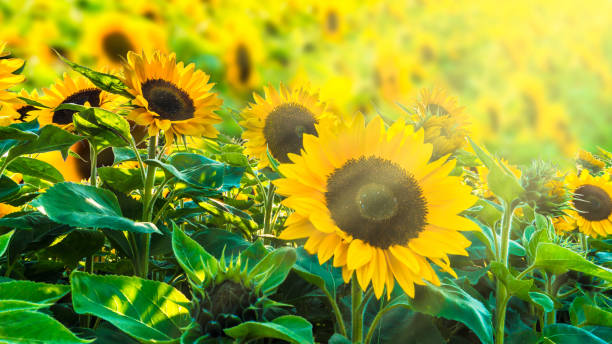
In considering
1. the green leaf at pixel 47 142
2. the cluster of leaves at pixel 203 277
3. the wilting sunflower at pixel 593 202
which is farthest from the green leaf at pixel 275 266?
the wilting sunflower at pixel 593 202

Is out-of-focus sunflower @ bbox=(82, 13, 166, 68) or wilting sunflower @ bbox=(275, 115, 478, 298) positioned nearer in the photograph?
wilting sunflower @ bbox=(275, 115, 478, 298)

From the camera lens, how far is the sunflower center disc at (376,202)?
569 millimetres

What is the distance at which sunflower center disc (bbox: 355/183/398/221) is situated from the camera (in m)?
0.58

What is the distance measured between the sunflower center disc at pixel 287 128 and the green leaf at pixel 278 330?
434mm

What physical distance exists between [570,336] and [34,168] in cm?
78

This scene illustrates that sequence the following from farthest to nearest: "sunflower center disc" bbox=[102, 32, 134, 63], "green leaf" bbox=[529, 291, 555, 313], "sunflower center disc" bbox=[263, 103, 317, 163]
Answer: "sunflower center disc" bbox=[102, 32, 134, 63]
"sunflower center disc" bbox=[263, 103, 317, 163]
"green leaf" bbox=[529, 291, 555, 313]

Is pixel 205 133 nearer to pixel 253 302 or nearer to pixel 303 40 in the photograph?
pixel 253 302

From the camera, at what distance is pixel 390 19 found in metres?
4.42

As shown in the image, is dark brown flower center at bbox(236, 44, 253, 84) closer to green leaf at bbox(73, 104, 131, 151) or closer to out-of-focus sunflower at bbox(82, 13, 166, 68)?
out-of-focus sunflower at bbox(82, 13, 166, 68)

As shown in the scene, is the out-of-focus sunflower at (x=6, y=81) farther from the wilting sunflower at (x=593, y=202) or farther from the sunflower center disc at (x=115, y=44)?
the sunflower center disc at (x=115, y=44)

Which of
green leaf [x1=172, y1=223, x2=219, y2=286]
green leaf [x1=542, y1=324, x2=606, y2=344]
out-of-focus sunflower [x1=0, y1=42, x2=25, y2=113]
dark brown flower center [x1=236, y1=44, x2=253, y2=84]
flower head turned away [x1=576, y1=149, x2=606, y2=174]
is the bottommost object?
green leaf [x1=542, y1=324, x2=606, y2=344]

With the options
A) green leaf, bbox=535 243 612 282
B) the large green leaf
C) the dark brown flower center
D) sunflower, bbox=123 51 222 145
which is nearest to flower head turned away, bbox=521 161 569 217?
green leaf, bbox=535 243 612 282

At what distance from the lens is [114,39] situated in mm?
A: 2322

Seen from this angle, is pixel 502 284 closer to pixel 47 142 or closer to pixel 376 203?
pixel 376 203
